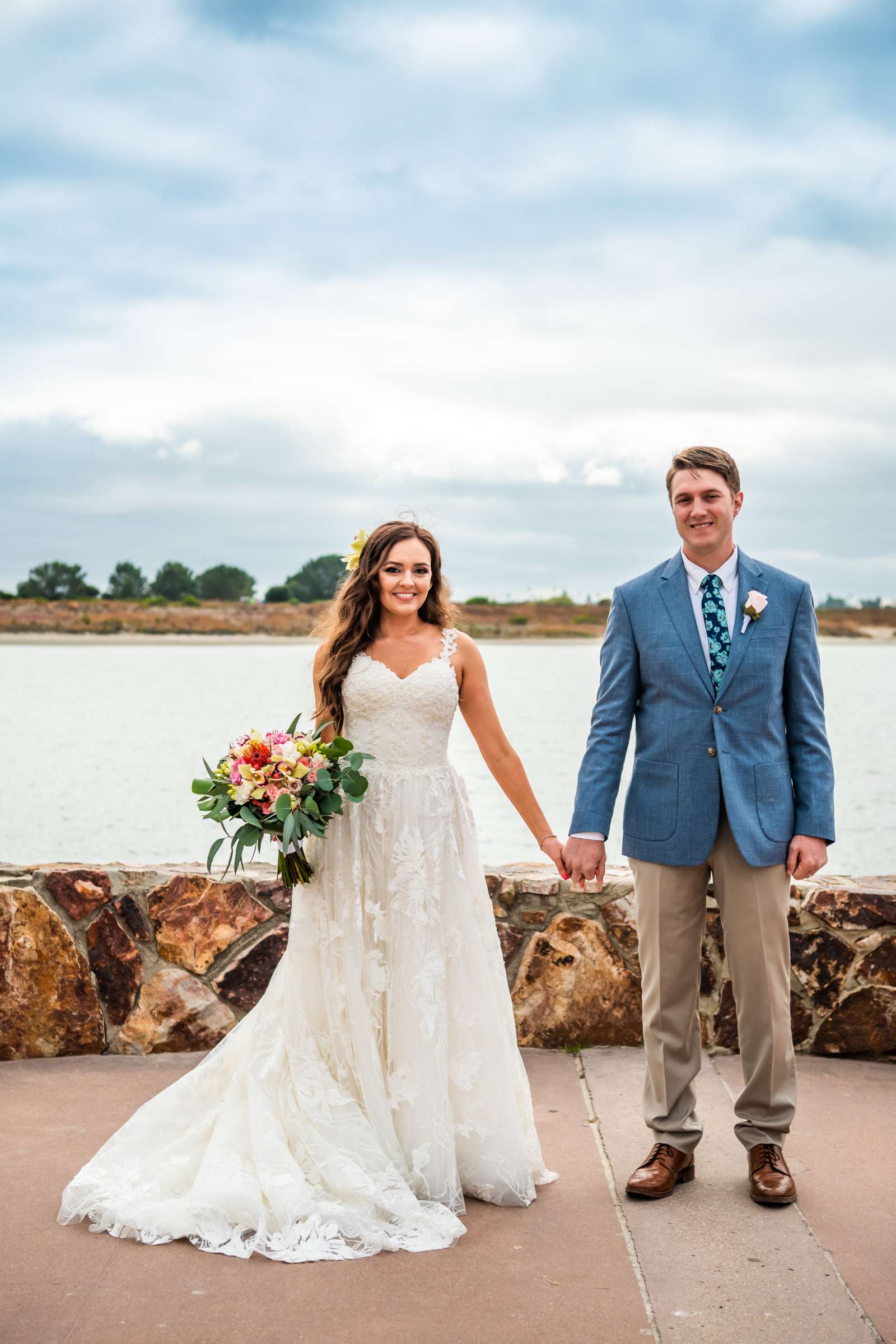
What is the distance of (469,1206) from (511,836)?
15.3 metres

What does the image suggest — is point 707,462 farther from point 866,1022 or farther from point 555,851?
point 866,1022

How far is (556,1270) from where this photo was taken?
116 inches

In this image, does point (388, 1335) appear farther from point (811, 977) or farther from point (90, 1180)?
point (811, 977)

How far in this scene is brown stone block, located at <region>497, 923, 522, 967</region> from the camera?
181 inches

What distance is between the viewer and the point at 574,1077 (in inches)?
169

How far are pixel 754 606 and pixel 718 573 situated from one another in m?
0.19

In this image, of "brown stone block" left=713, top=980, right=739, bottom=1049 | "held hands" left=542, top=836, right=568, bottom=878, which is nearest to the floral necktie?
"held hands" left=542, top=836, right=568, bottom=878

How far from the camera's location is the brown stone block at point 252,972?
455cm

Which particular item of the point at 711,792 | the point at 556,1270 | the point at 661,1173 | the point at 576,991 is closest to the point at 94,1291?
the point at 556,1270

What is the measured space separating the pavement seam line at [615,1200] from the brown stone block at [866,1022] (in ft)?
3.03

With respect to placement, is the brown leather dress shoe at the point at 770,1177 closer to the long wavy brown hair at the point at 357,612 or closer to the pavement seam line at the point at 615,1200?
the pavement seam line at the point at 615,1200

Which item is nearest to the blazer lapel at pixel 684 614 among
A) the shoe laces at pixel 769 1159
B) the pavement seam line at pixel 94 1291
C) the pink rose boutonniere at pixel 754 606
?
the pink rose boutonniere at pixel 754 606

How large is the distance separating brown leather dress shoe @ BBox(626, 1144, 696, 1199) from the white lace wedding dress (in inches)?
10.6

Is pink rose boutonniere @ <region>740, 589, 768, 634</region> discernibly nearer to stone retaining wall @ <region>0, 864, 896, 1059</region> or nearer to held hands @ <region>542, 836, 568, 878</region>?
held hands @ <region>542, 836, 568, 878</region>
